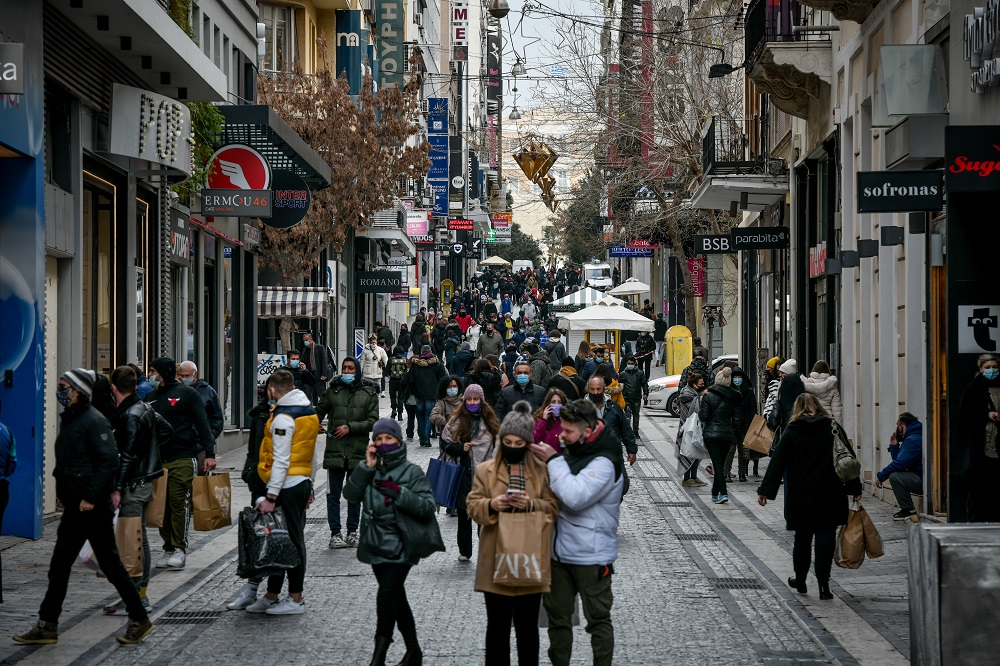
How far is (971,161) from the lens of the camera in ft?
43.2

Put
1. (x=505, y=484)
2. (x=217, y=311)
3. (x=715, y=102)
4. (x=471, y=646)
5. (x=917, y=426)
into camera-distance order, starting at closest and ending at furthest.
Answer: (x=505, y=484) → (x=471, y=646) → (x=917, y=426) → (x=217, y=311) → (x=715, y=102)

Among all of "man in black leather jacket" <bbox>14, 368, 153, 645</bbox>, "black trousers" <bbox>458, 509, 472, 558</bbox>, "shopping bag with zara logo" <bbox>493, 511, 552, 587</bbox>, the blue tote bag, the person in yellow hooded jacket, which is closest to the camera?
"shopping bag with zara logo" <bbox>493, 511, 552, 587</bbox>

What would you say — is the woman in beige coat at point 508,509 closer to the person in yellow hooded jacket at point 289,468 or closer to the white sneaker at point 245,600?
the person in yellow hooded jacket at point 289,468

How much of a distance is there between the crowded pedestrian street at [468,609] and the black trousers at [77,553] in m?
0.27

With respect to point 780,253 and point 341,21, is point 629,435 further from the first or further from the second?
point 341,21

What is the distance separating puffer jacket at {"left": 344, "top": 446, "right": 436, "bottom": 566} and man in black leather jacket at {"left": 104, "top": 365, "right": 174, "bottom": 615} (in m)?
2.21

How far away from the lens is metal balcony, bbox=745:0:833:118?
23.4 m

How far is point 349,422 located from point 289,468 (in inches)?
139

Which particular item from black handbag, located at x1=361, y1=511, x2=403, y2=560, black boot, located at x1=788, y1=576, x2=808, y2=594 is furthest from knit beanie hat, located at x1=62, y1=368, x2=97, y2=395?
black boot, located at x1=788, y1=576, x2=808, y2=594

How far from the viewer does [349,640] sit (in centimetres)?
1000

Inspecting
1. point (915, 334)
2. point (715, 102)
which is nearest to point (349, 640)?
point (915, 334)

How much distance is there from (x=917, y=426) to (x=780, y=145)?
49.1ft

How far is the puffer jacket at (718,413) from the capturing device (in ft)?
61.7

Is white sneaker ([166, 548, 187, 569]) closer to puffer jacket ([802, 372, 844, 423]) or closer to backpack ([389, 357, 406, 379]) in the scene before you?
puffer jacket ([802, 372, 844, 423])
